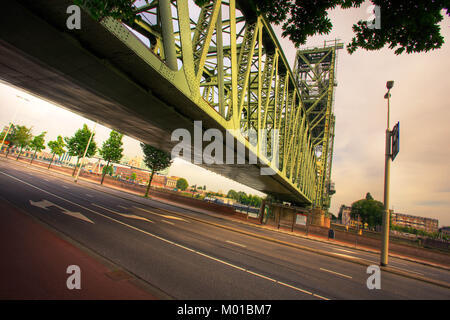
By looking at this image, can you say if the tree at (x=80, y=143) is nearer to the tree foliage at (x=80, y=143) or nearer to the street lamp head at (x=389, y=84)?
the tree foliage at (x=80, y=143)

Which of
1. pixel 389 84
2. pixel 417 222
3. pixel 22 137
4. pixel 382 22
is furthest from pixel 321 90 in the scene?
pixel 417 222

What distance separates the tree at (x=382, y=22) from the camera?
13.3 ft

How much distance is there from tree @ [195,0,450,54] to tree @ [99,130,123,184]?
3608 centimetres

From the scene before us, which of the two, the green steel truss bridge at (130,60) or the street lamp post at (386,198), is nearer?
the green steel truss bridge at (130,60)

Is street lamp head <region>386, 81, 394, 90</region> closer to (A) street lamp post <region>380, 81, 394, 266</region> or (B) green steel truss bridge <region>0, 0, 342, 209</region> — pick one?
(A) street lamp post <region>380, 81, 394, 266</region>

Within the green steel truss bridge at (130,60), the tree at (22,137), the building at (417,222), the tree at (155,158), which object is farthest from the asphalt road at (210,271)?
the building at (417,222)

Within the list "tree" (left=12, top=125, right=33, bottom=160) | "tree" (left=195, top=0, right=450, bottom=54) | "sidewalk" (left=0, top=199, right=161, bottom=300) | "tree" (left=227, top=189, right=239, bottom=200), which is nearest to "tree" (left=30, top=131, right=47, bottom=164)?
"tree" (left=12, top=125, right=33, bottom=160)

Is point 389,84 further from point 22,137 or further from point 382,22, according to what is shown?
point 22,137

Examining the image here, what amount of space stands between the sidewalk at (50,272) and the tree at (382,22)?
219 inches

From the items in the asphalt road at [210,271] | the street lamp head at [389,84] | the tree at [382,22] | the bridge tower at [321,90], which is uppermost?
the bridge tower at [321,90]

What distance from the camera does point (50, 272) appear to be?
3.65 metres

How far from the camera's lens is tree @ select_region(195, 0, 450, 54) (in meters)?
4.05

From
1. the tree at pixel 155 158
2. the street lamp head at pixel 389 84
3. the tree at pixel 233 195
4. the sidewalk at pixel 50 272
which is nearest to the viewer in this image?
the sidewalk at pixel 50 272

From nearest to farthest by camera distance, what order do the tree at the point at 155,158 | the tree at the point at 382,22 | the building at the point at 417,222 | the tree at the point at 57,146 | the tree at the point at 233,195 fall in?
the tree at the point at 382,22
the tree at the point at 155,158
the tree at the point at 57,146
the tree at the point at 233,195
the building at the point at 417,222
